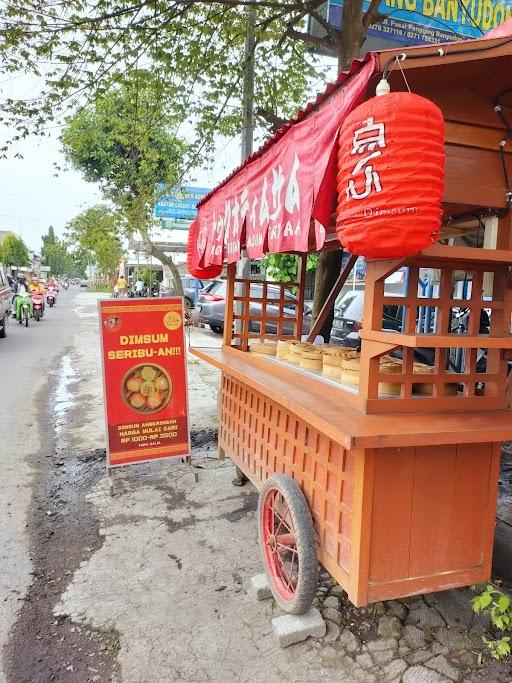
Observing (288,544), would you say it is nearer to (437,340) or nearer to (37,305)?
(437,340)

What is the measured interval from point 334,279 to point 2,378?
6.06 meters

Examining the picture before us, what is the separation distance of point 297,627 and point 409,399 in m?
1.24

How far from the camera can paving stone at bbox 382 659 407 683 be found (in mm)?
2184

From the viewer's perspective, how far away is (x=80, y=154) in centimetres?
1709

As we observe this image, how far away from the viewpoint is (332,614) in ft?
8.55

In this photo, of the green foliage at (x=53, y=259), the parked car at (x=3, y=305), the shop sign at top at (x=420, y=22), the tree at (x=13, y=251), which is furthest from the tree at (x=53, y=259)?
the shop sign at top at (x=420, y=22)

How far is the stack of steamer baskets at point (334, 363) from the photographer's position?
2.62 metres

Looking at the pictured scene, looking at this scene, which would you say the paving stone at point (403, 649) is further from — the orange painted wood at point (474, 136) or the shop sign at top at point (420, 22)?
the shop sign at top at point (420, 22)

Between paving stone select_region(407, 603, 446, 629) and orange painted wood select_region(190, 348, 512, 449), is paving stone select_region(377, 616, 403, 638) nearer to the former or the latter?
paving stone select_region(407, 603, 446, 629)

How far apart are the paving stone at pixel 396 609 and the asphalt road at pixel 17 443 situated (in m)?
1.91

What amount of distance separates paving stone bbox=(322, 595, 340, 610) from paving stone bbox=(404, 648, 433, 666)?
45 centimetres

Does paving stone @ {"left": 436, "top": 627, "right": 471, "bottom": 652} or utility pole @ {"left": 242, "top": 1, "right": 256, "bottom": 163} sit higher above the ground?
utility pole @ {"left": 242, "top": 1, "right": 256, "bottom": 163}

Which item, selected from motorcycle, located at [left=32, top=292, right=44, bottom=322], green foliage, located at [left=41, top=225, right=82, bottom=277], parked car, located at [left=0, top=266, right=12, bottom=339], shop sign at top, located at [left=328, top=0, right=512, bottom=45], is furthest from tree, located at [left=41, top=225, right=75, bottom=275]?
shop sign at top, located at [left=328, top=0, right=512, bottom=45]

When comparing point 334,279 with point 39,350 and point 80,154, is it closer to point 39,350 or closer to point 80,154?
point 39,350
